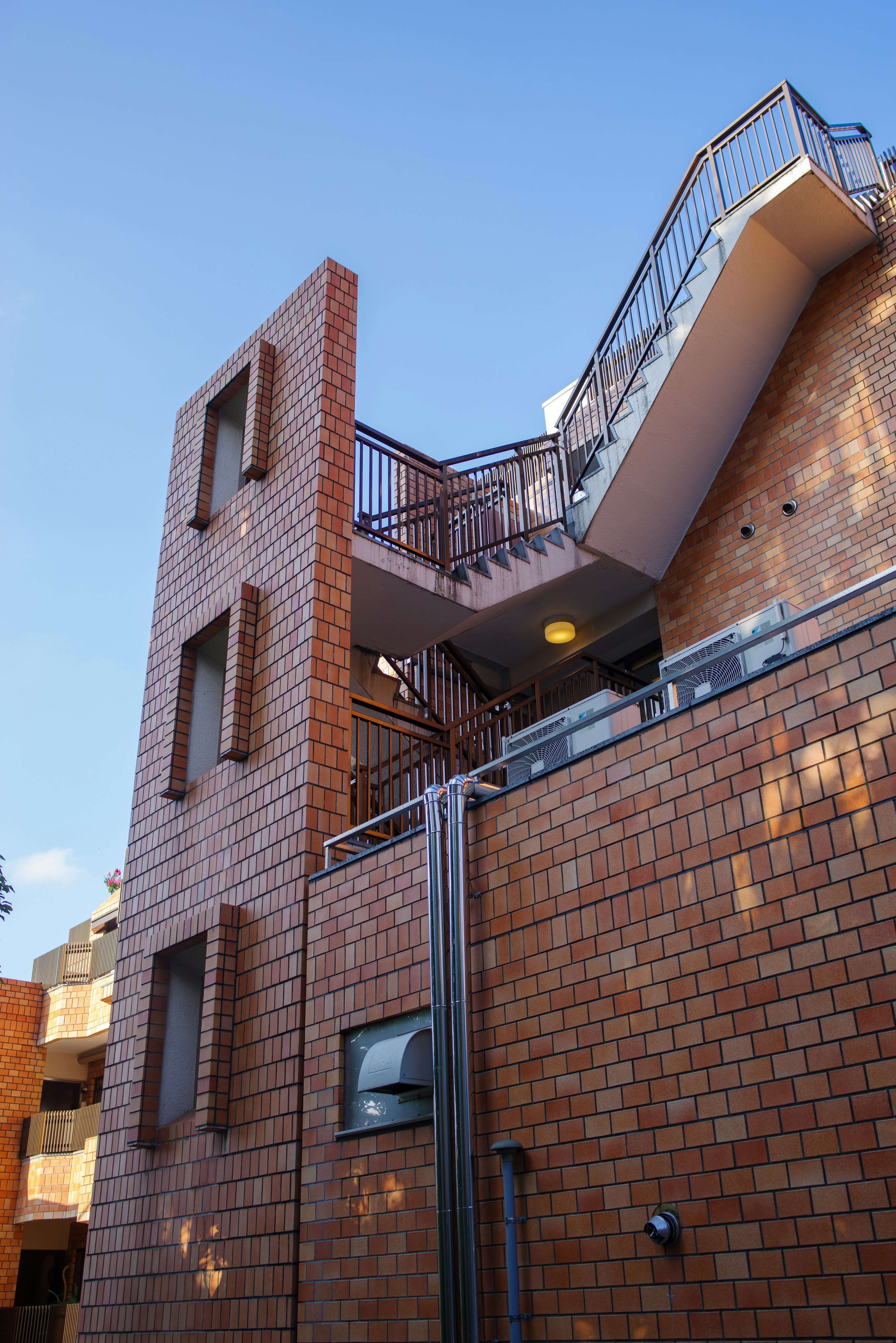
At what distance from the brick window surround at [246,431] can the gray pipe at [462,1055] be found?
4832 mm

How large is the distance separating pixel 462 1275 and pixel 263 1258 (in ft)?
7.25

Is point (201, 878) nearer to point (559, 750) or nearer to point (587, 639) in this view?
point (559, 750)

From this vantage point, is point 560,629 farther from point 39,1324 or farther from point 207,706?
point 39,1324

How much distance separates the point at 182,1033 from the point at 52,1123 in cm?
1480

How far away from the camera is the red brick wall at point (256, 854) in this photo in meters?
7.88

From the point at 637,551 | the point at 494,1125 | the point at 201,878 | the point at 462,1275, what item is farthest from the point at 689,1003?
the point at 637,551

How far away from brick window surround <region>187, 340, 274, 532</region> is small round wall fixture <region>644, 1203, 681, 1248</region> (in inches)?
294

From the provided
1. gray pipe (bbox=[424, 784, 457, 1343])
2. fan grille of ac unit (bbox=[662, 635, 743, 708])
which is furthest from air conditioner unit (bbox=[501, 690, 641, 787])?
gray pipe (bbox=[424, 784, 457, 1343])

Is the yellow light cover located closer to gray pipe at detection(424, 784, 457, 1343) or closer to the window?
gray pipe at detection(424, 784, 457, 1343)

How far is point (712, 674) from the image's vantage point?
256 inches

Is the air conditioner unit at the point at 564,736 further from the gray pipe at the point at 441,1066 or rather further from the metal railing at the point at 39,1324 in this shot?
the metal railing at the point at 39,1324

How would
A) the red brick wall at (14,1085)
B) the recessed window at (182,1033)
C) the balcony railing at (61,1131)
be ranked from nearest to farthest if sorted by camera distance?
the recessed window at (182,1033), the balcony railing at (61,1131), the red brick wall at (14,1085)

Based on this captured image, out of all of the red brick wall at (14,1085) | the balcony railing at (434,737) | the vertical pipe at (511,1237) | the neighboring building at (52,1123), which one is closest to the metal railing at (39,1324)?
the neighboring building at (52,1123)

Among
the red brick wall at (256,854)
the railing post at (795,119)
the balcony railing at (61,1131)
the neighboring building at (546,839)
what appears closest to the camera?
the neighboring building at (546,839)
